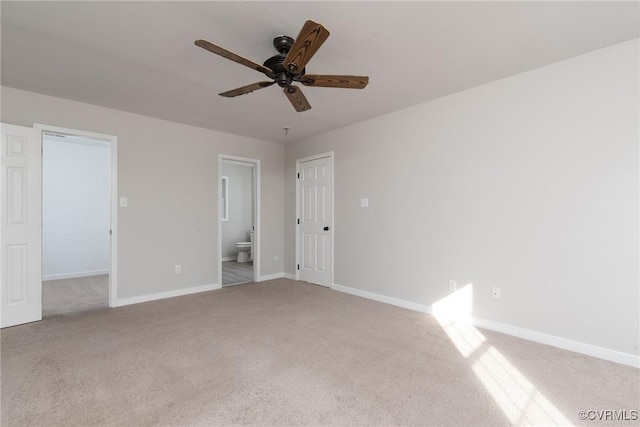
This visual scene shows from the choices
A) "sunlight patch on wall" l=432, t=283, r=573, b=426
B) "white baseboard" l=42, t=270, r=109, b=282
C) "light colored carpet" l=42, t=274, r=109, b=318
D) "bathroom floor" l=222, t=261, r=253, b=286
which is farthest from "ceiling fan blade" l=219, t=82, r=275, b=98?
"white baseboard" l=42, t=270, r=109, b=282

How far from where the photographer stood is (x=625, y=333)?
2.35 meters

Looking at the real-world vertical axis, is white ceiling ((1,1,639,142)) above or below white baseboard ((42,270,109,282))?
above

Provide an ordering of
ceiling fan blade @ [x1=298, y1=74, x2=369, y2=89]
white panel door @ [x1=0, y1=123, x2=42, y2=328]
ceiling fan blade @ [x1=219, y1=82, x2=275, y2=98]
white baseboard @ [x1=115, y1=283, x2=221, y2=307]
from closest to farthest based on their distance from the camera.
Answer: ceiling fan blade @ [x1=298, y1=74, x2=369, y2=89]
ceiling fan blade @ [x1=219, y1=82, x2=275, y2=98]
white panel door @ [x1=0, y1=123, x2=42, y2=328]
white baseboard @ [x1=115, y1=283, x2=221, y2=307]

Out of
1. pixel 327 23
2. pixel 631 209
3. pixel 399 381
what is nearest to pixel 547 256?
pixel 631 209

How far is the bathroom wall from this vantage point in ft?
25.0

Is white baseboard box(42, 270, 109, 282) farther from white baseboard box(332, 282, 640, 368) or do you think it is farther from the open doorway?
white baseboard box(332, 282, 640, 368)

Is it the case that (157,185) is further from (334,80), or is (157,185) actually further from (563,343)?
(563,343)

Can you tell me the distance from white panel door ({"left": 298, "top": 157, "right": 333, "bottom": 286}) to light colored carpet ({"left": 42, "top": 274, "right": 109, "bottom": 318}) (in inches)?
112

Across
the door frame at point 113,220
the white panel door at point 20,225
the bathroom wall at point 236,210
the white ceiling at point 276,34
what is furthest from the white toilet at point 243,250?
the white ceiling at point 276,34

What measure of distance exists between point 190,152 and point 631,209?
4847 mm

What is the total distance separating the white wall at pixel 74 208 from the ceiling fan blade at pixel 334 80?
194 inches

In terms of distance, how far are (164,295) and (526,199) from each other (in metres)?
4.44

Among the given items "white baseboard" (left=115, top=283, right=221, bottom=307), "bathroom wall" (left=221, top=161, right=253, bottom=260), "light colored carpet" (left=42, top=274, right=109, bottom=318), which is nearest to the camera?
"light colored carpet" (left=42, top=274, right=109, bottom=318)

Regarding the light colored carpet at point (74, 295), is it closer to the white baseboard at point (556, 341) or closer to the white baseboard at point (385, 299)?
the white baseboard at point (385, 299)
